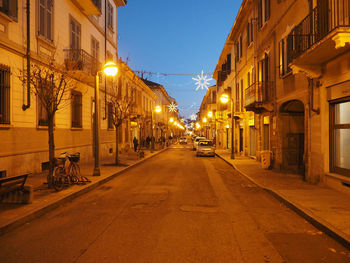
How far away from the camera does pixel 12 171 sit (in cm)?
1098

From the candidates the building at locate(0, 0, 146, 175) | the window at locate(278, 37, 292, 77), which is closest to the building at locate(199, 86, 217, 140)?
the building at locate(0, 0, 146, 175)

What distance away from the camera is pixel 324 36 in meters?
7.60

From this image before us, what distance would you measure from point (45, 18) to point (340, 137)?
1345 centimetres

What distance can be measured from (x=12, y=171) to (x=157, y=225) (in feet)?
25.4

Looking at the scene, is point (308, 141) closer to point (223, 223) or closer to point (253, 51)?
point (223, 223)

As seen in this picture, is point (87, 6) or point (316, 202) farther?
point (87, 6)

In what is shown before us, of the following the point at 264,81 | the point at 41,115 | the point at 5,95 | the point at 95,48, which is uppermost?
the point at 95,48

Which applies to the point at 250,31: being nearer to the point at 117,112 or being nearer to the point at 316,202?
the point at 117,112

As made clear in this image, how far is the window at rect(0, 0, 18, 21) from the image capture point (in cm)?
1068

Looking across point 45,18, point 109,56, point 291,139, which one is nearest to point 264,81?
point 291,139

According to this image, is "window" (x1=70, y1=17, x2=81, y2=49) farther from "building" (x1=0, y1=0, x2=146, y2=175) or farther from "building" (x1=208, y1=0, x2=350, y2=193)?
"building" (x1=208, y1=0, x2=350, y2=193)

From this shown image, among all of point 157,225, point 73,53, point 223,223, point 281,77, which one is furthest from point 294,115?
point 73,53

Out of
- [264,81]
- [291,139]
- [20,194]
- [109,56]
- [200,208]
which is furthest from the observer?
[109,56]

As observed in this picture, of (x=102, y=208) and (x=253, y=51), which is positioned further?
(x=253, y=51)
